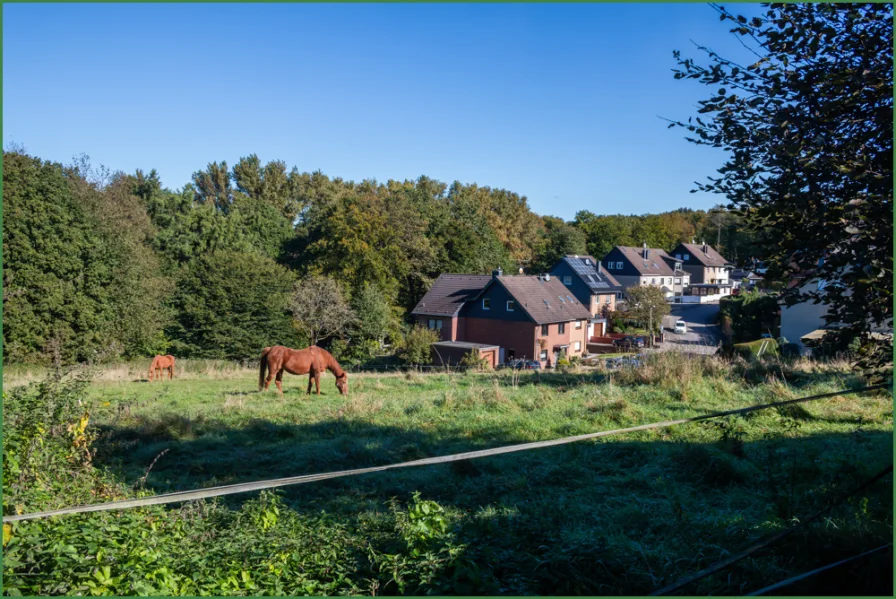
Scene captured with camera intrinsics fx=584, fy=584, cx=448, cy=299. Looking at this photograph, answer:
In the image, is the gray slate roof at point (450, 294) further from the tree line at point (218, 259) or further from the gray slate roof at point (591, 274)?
the gray slate roof at point (591, 274)

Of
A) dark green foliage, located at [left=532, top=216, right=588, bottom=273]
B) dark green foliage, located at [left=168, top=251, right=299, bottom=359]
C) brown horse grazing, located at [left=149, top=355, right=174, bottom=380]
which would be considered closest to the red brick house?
dark green foliage, located at [left=168, top=251, right=299, bottom=359]

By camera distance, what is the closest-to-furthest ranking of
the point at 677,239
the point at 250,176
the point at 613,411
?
1. the point at 613,411
2. the point at 250,176
3. the point at 677,239

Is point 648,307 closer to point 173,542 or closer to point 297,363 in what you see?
point 297,363

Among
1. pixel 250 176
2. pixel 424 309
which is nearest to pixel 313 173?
pixel 250 176

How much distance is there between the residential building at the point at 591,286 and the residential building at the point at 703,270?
24.9 metres

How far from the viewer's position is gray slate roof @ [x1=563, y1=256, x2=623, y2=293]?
5644cm

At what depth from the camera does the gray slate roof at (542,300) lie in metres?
42.4

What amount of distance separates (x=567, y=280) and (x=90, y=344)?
4043 cm

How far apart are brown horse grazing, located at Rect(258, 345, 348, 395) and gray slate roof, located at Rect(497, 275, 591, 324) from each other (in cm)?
2677

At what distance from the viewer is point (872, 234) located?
159 inches

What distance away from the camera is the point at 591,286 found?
55.8m

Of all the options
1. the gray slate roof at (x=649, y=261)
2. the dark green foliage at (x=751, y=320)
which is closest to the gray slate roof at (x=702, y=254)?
the gray slate roof at (x=649, y=261)

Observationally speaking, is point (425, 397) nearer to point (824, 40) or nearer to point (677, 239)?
point (824, 40)

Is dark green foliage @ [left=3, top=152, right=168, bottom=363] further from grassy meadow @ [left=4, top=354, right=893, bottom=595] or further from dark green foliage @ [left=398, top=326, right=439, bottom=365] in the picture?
grassy meadow @ [left=4, top=354, right=893, bottom=595]
